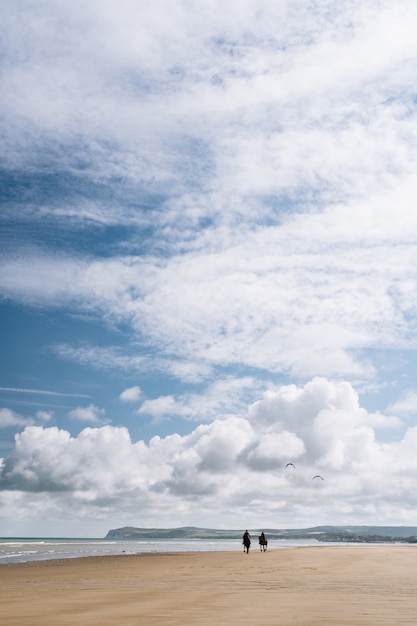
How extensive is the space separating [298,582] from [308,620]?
1350 cm

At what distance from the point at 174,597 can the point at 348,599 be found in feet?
18.9

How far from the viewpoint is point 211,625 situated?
12.5 m

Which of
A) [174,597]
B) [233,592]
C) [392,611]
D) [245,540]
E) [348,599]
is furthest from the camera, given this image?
[245,540]

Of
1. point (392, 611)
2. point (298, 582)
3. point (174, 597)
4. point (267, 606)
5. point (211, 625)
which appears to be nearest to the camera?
point (211, 625)

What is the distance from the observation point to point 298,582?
2542 cm

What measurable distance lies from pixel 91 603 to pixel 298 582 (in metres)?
10.7

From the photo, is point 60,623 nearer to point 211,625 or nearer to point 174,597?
point 211,625

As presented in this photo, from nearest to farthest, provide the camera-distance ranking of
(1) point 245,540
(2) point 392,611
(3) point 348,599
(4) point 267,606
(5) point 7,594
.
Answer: (2) point 392,611 → (4) point 267,606 → (3) point 348,599 → (5) point 7,594 → (1) point 245,540

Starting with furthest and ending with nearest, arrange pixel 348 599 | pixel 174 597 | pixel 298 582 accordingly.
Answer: pixel 298 582 → pixel 174 597 → pixel 348 599

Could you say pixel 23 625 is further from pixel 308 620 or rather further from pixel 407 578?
pixel 407 578

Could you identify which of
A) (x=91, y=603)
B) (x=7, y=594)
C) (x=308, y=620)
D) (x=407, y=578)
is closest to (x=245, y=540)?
(x=407, y=578)

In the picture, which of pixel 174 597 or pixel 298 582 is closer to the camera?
pixel 174 597

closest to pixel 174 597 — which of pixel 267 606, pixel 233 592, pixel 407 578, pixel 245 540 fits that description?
pixel 233 592

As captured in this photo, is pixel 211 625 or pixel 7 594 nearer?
pixel 211 625
